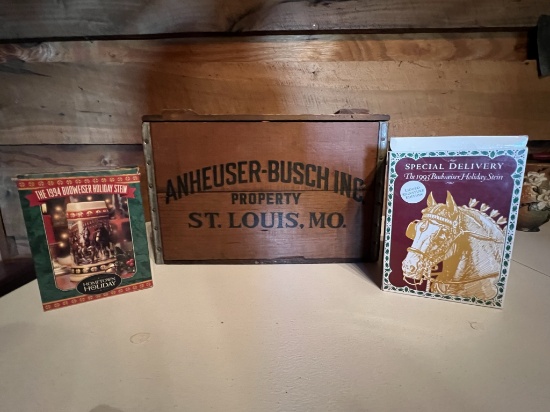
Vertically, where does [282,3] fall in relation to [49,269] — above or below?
above

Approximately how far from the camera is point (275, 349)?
0.46 m

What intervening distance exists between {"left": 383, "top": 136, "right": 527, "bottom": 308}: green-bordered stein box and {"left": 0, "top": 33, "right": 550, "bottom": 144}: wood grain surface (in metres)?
0.39

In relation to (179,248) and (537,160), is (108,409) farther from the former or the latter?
(537,160)

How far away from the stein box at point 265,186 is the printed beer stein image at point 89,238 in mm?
115

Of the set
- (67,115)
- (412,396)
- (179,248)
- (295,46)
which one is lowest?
(412,396)

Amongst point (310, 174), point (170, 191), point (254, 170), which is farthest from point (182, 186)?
point (310, 174)

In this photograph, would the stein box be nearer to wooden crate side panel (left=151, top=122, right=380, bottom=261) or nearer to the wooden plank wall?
wooden crate side panel (left=151, top=122, right=380, bottom=261)

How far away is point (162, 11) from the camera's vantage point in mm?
811

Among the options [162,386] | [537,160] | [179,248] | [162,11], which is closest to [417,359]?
[162,386]

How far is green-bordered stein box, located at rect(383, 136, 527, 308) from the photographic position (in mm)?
528

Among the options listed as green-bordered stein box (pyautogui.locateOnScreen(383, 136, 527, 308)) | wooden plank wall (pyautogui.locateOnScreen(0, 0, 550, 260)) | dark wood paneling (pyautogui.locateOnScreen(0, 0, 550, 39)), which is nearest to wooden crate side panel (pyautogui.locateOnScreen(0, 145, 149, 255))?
wooden plank wall (pyautogui.locateOnScreen(0, 0, 550, 260))

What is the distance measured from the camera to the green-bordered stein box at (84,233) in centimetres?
53

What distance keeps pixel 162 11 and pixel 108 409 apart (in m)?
0.82

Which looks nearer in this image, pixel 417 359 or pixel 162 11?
pixel 417 359
